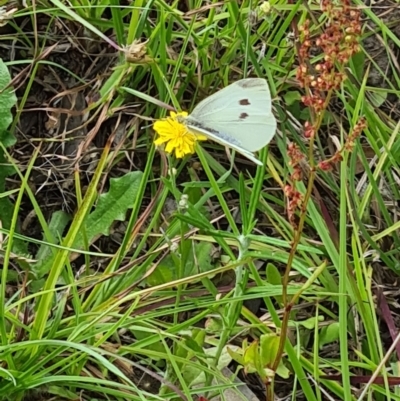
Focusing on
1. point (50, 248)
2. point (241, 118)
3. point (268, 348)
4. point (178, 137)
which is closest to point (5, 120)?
point (50, 248)

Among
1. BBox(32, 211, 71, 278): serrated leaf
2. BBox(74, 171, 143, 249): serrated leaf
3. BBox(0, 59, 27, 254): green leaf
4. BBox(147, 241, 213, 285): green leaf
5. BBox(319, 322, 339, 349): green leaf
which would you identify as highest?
BBox(0, 59, 27, 254): green leaf

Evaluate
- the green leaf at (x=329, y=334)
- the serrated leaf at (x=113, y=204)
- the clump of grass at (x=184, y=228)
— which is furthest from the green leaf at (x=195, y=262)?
the green leaf at (x=329, y=334)

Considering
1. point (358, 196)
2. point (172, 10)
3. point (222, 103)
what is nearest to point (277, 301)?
point (358, 196)

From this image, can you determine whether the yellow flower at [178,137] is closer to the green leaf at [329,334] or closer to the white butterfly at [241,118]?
the white butterfly at [241,118]

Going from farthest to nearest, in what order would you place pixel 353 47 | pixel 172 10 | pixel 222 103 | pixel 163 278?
pixel 172 10 < pixel 163 278 < pixel 222 103 < pixel 353 47

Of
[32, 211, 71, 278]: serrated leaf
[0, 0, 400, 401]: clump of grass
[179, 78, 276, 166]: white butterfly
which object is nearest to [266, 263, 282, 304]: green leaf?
[0, 0, 400, 401]: clump of grass

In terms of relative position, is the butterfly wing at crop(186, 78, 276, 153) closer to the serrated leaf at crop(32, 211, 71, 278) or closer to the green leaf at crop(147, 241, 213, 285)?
the green leaf at crop(147, 241, 213, 285)

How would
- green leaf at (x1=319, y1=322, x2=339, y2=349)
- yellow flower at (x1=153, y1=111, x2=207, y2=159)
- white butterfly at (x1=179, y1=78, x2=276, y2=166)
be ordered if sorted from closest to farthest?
white butterfly at (x1=179, y1=78, x2=276, y2=166) < yellow flower at (x1=153, y1=111, x2=207, y2=159) < green leaf at (x1=319, y1=322, x2=339, y2=349)

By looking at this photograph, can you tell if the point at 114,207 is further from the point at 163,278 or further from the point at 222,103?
the point at 222,103
